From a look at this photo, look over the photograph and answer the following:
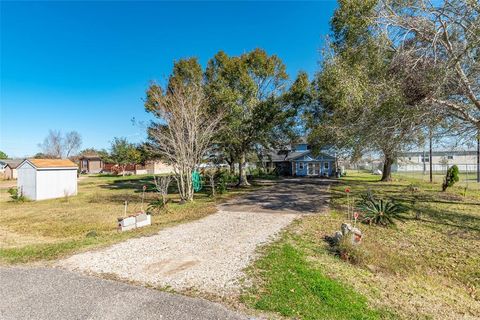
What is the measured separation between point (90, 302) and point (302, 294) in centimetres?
316

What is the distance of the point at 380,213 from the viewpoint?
29.7 ft

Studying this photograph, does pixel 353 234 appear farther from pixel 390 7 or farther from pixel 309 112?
pixel 309 112

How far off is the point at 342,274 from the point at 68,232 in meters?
8.29

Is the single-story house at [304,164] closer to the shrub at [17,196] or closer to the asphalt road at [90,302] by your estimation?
the shrub at [17,196]

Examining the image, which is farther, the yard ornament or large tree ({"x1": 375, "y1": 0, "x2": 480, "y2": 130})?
the yard ornament

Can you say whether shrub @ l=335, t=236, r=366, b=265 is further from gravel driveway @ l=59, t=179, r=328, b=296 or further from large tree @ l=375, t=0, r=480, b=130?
large tree @ l=375, t=0, r=480, b=130

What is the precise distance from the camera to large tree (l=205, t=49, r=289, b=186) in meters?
17.6

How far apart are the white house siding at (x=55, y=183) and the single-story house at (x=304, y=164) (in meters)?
20.6

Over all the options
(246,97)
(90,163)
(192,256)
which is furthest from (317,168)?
(90,163)

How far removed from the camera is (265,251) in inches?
243

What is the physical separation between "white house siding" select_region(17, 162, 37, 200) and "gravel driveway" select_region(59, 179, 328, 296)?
13.0 metres

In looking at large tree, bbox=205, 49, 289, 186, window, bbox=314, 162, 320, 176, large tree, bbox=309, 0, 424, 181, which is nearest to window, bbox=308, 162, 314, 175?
window, bbox=314, 162, 320, 176

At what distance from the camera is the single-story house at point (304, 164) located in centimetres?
3369

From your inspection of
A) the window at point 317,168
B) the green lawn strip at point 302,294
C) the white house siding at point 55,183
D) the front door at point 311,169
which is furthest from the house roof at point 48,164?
the window at point 317,168
